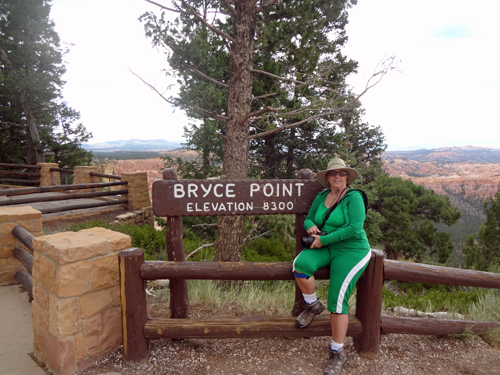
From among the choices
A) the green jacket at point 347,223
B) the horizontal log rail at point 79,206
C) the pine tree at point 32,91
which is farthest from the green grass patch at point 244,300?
the pine tree at point 32,91

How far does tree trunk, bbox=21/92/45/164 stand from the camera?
1595 cm

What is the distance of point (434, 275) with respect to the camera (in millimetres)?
3029

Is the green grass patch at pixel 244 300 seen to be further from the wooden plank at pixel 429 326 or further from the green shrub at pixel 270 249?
the green shrub at pixel 270 249

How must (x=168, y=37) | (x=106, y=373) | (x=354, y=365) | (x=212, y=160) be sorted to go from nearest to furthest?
(x=106, y=373), (x=354, y=365), (x=168, y=37), (x=212, y=160)

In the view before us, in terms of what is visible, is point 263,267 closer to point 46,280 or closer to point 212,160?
point 46,280

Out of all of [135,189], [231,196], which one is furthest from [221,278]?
[135,189]

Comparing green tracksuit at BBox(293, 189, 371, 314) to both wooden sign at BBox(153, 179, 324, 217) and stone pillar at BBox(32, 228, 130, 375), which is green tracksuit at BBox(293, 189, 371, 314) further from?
stone pillar at BBox(32, 228, 130, 375)

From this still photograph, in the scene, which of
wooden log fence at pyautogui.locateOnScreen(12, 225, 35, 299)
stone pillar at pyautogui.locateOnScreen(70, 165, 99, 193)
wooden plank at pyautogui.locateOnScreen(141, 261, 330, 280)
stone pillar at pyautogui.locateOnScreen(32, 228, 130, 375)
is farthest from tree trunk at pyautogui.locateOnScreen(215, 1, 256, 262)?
stone pillar at pyautogui.locateOnScreen(70, 165, 99, 193)

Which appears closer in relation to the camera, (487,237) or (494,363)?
(494,363)

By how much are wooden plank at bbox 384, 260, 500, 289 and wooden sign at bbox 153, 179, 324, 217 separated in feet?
3.12

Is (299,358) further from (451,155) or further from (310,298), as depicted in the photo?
(451,155)

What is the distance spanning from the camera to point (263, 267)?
290 cm

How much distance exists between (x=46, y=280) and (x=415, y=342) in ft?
11.6

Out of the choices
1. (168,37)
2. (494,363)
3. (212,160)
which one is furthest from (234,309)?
(212,160)
